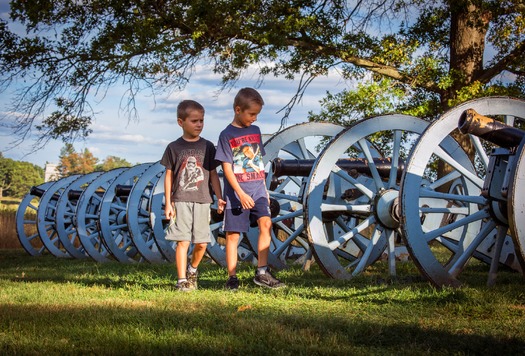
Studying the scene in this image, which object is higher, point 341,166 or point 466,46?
point 466,46

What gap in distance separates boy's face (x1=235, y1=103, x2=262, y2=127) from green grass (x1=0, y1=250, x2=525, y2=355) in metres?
1.47

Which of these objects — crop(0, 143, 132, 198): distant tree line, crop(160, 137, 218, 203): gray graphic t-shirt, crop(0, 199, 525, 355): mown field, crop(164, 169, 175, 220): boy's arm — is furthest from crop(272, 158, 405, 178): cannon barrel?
crop(0, 143, 132, 198): distant tree line

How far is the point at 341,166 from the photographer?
979 cm

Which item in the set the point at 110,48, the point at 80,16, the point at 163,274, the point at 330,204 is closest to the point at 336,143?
the point at 330,204

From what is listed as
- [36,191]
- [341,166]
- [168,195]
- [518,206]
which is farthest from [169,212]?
[36,191]

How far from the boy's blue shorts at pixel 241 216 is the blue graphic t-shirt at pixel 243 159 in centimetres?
5

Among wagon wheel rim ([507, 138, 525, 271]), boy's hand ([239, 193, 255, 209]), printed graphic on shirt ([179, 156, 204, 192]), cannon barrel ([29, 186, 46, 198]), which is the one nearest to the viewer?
wagon wheel rim ([507, 138, 525, 271])

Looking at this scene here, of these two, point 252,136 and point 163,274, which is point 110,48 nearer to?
point 163,274

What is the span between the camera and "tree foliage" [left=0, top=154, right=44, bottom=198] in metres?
102

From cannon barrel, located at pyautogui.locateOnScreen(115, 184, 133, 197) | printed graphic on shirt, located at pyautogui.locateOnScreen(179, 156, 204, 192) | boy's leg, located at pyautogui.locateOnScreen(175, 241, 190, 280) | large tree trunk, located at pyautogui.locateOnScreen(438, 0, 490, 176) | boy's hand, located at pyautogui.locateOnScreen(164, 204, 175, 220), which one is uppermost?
large tree trunk, located at pyautogui.locateOnScreen(438, 0, 490, 176)

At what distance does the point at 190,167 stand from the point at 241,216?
621 millimetres

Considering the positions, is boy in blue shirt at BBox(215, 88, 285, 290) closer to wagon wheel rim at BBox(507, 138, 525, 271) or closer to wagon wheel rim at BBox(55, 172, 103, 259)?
wagon wheel rim at BBox(507, 138, 525, 271)

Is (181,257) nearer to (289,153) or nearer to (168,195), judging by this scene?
(168,195)

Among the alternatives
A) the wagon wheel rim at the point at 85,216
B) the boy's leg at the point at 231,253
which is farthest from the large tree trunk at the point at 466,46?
the boy's leg at the point at 231,253
